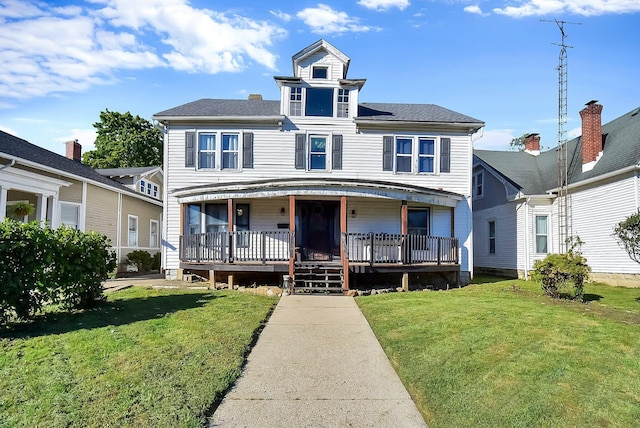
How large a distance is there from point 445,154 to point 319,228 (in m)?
5.28

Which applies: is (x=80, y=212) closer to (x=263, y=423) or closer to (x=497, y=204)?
(x=263, y=423)

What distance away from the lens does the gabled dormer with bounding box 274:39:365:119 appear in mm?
15508

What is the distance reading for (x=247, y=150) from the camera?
15.2 meters

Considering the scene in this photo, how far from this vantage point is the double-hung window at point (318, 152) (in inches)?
605

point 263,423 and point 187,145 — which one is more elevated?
point 187,145

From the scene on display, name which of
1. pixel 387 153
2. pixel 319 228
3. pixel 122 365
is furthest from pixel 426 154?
pixel 122 365

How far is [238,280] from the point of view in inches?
550

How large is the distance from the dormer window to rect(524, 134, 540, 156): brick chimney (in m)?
12.5

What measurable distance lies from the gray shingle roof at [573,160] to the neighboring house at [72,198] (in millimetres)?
16763

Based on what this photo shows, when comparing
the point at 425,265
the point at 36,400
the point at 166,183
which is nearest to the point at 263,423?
the point at 36,400

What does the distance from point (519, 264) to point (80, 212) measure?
17502mm

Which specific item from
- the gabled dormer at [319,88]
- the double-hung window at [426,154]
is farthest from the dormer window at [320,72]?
the double-hung window at [426,154]

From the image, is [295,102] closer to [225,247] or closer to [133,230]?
[225,247]

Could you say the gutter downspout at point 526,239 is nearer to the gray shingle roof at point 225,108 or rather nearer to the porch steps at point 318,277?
the porch steps at point 318,277
